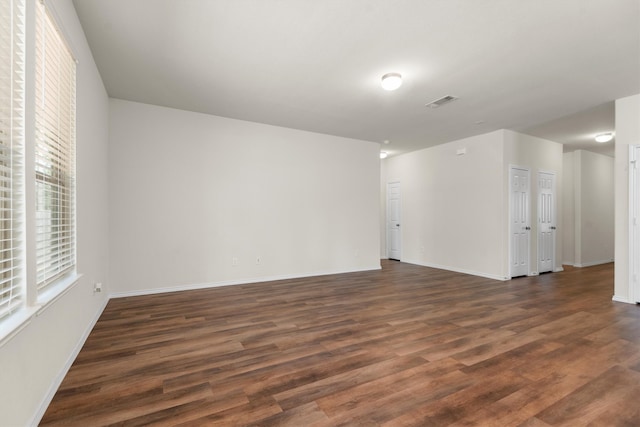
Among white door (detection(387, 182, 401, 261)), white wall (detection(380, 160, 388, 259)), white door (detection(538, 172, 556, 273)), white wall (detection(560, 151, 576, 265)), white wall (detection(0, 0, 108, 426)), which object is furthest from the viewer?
white wall (detection(380, 160, 388, 259))

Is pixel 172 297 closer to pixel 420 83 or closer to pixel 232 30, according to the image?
pixel 232 30

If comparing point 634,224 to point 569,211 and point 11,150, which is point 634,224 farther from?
point 11,150

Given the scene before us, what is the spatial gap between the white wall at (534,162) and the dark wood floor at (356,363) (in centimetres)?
212

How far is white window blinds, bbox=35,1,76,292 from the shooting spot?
5.98 feet

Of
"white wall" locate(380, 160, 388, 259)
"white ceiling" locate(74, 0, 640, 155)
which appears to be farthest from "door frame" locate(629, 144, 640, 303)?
"white wall" locate(380, 160, 388, 259)

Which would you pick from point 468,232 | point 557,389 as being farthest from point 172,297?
point 468,232

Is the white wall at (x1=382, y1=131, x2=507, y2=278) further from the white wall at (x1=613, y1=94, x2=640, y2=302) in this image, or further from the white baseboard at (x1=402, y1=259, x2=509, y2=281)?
the white wall at (x1=613, y1=94, x2=640, y2=302)

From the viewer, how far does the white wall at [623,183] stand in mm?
3994

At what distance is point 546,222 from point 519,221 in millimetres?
1105

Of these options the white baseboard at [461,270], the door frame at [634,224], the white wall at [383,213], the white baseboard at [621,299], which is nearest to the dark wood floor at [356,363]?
the white baseboard at [621,299]

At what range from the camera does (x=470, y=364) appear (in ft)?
7.64

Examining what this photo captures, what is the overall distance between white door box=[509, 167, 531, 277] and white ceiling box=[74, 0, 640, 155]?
1287mm

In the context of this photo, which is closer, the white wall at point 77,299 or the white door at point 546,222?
the white wall at point 77,299

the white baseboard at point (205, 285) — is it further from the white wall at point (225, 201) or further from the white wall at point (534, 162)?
the white wall at point (534, 162)
